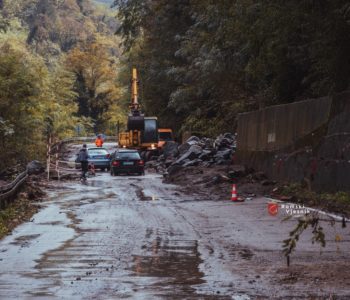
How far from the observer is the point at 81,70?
10788 centimetres

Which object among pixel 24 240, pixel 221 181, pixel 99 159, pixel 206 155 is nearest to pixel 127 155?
pixel 206 155

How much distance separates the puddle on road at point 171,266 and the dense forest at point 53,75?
2389 cm

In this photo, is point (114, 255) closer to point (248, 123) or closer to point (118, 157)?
point (248, 123)

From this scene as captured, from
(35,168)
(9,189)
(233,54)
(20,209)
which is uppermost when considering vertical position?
Answer: (233,54)

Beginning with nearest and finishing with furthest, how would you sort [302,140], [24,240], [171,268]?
[171,268]
[24,240]
[302,140]

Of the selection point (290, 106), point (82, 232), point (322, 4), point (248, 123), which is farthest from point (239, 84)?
point (82, 232)

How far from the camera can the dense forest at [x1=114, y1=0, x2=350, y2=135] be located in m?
23.3

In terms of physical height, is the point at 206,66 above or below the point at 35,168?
above

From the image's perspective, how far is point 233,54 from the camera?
3797 centimetres

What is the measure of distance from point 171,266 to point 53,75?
8949 centimetres

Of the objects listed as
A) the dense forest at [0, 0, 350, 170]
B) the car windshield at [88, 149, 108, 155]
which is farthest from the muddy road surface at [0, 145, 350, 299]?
the car windshield at [88, 149, 108, 155]

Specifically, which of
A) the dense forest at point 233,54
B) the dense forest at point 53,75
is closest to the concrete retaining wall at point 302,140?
the dense forest at point 233,54

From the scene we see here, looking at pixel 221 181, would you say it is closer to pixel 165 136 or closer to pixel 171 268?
pixel 171 268

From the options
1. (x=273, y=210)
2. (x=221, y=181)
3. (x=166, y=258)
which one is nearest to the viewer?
(x=166, y=258)
